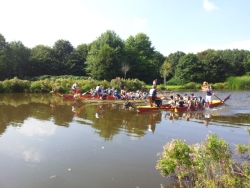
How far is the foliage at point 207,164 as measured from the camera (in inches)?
207

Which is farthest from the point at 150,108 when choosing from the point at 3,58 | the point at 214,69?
the point at 214,69

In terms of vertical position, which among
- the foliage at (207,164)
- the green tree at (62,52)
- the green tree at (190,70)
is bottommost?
the foliage at (207,164)

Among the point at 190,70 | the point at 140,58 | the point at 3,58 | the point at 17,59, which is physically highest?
the point at 140,58

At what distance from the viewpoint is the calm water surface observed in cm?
664

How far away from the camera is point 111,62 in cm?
5100

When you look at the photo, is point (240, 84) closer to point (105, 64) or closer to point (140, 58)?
point (140, 58)

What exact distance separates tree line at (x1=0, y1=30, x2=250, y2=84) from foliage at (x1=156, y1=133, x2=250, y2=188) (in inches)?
1793

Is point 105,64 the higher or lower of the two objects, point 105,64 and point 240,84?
the higher

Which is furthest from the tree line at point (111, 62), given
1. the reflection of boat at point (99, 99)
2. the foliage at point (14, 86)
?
the reflection of boat at point (99, 99)

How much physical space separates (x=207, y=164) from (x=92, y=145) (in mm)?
5210

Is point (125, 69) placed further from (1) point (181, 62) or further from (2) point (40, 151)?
(2) point (40, 151)

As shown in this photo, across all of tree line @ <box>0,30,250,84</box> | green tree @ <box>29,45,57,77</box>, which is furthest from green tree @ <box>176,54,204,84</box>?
green tree @ <box>29,45,57,77</box>

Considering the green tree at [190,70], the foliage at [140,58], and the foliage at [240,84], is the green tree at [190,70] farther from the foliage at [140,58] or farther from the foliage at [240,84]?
the foliage at [240,84]

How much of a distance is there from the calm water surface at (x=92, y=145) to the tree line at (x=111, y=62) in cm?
3651
